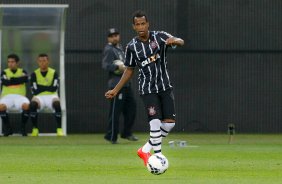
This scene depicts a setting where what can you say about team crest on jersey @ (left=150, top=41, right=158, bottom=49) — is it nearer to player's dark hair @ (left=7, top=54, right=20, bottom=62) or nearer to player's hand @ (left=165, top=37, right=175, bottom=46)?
player's hand @ (left=165, top=37, right=175, bottom=46)

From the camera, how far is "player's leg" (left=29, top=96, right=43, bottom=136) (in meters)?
23.2

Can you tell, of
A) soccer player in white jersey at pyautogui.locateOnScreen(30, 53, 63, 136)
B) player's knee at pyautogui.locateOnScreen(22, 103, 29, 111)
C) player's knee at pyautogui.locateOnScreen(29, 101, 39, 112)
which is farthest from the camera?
soccer player in white jersey at pyautogui.locateOnScreen(30, 53, 63, 136)

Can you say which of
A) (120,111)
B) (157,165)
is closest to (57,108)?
(120,111)

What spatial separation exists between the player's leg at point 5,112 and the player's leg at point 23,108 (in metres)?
0.18

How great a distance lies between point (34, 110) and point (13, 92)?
30.6 inches

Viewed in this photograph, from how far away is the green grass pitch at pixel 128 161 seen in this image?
13.3 m

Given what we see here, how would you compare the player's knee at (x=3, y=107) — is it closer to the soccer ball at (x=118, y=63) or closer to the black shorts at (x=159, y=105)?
the soccer ball at (x=118, y=63)

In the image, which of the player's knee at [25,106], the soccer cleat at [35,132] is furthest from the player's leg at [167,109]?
the soccer cleat at [35,132]

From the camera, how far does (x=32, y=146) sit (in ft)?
65.5

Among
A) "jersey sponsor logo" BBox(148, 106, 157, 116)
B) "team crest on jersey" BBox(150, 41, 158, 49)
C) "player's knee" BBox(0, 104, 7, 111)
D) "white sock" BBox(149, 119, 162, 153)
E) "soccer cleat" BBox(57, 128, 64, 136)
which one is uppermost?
"team crest on jersey" BBox(150, 41, 158, 49)

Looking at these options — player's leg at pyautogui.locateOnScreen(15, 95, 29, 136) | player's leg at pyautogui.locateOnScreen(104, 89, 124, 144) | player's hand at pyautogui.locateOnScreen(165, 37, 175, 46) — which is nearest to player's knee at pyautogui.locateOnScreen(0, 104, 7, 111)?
player's leg at pyautogui.locateOnScreen(15, 95, 29, 136)

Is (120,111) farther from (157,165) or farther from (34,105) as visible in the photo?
(157,165)

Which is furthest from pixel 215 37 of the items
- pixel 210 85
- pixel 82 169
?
pixel 82 169

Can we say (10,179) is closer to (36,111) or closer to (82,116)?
(36,111)
